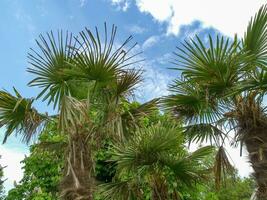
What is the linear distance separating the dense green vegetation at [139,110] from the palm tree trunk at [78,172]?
0.02 m

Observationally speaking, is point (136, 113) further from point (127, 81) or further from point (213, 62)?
point (213, 62)

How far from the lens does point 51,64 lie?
6695 mm

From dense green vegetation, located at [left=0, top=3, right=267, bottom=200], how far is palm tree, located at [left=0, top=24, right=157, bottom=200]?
2cm

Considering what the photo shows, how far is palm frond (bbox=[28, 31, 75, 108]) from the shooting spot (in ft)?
21.2

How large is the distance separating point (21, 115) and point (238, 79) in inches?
149

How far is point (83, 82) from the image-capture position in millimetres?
6809

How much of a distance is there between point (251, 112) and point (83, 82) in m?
2.86

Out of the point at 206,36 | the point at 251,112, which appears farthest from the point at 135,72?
the point at 251,112

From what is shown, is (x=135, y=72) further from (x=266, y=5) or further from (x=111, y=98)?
(x=266, y=5)

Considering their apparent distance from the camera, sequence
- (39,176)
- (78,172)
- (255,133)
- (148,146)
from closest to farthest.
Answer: (78,172), (255,133), (148,146), (39,176)

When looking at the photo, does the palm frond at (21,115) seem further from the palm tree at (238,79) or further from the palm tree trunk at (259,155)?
the palm tree trunk at (259,155)

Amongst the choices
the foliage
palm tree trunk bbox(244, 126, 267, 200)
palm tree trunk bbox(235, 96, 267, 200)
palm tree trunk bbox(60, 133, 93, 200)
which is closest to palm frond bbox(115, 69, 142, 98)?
palm tree trunk bbox(60, 133, 93, 200)

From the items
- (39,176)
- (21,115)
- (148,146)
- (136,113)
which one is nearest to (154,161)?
(148,146)

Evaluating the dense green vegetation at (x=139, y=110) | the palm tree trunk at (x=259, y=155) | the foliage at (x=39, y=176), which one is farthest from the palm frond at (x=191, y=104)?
the foliage at (x=39, y=176)
